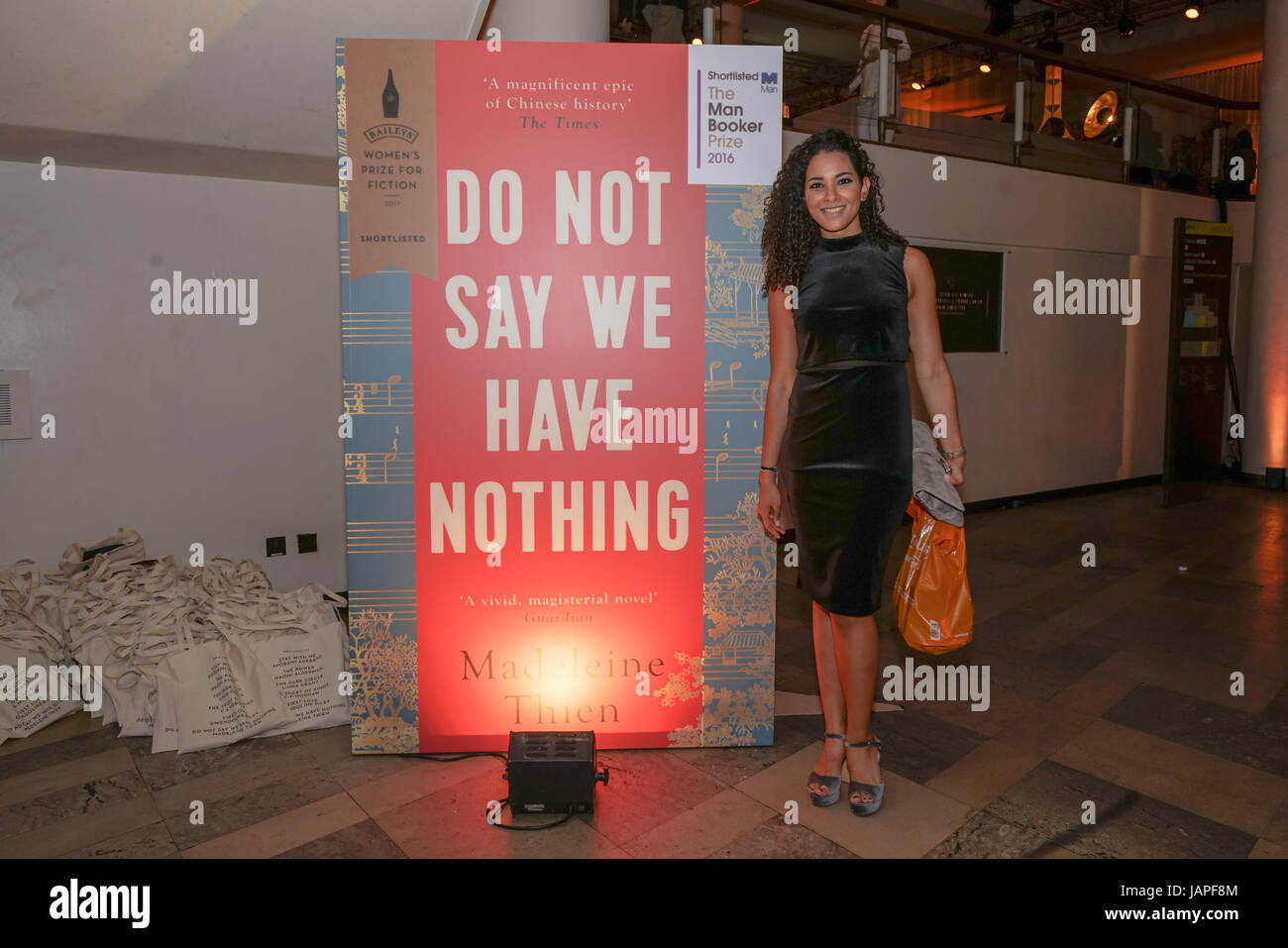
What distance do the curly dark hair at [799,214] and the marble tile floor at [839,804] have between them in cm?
143

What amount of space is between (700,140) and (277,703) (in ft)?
7.08

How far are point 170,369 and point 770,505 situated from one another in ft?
9.94

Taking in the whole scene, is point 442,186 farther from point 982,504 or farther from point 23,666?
point 982,504

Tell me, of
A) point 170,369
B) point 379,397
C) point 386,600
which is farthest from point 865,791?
point 170,369

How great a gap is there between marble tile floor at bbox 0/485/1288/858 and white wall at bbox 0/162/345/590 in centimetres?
137

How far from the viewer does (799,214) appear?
231cm

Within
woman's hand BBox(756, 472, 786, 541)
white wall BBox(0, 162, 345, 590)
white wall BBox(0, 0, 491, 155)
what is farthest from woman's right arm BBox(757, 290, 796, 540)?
white wall BBox(0, 162, 345, 590)

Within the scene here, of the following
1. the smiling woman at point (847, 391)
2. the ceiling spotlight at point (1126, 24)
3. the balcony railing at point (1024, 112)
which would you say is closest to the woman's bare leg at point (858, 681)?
the smiling woman at point (847, 391)

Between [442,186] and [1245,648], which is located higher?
[442,186]

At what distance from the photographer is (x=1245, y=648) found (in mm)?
3562

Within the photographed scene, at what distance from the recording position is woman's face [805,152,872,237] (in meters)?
2.19

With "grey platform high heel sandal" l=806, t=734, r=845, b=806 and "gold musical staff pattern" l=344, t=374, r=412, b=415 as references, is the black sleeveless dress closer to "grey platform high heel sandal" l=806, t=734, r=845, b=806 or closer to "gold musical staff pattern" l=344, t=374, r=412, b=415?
"grey platform high heel sandal" l=806, t=734, r=845, b=806
